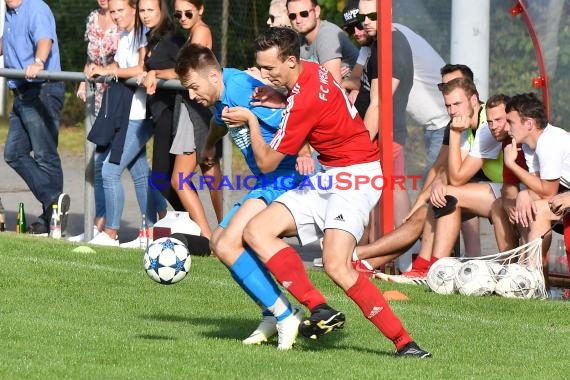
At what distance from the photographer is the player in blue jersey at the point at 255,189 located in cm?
759

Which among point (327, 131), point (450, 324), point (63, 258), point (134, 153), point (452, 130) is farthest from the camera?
point (134, 153)

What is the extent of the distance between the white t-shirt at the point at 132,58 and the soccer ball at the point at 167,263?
4.15m

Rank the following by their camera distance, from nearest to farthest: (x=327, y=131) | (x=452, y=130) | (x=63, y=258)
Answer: (x=327, y=131) < (x=452, y=130) < (x=63, y=258)

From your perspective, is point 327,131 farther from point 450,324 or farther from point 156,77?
point 156,77

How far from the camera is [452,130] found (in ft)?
34.1

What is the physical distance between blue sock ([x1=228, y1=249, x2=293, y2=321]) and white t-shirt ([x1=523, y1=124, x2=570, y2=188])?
9.53 feet

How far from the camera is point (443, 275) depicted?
9.95 m

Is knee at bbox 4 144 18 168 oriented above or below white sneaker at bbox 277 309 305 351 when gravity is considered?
above

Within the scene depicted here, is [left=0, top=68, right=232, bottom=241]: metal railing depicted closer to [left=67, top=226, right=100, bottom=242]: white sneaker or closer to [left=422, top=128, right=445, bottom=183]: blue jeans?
[left=67, top=226, right=100, bottom=242]: white sneaker

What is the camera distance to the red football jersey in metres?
7.30

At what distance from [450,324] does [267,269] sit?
61.1 inches

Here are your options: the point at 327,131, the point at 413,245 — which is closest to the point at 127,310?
the point at 327,131

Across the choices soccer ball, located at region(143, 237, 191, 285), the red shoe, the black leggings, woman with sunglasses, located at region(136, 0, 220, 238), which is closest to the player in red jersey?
soccer ball, located at region(143, 237, 191, 285)

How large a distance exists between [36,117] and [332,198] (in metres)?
6.20
